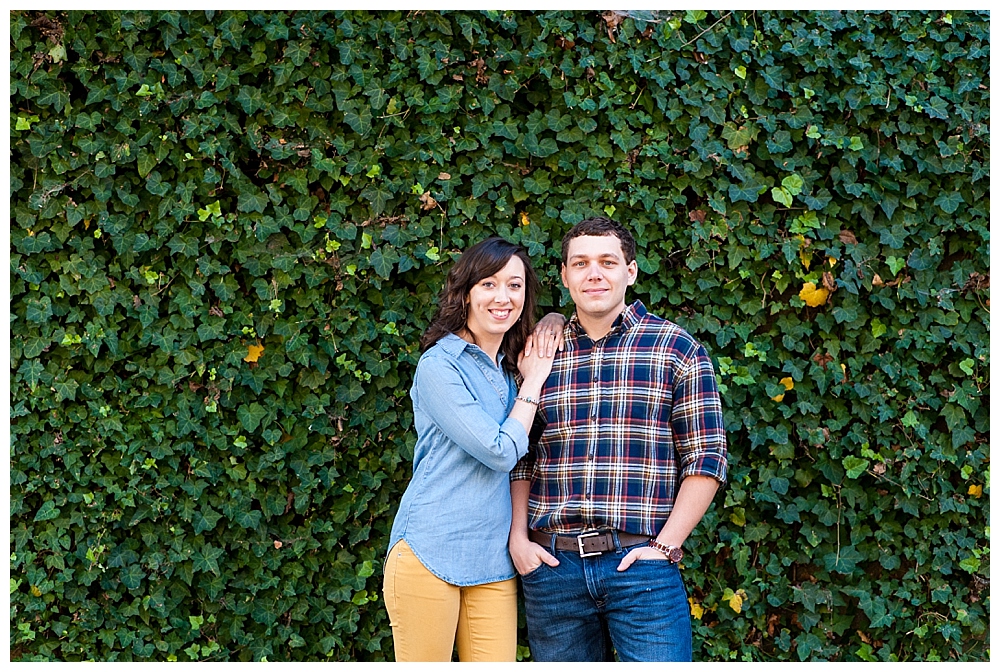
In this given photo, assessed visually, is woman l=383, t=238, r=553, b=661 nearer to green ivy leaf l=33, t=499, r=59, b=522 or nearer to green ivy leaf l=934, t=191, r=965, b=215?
green ivy leaf l=33, t=499, r=59, b=522

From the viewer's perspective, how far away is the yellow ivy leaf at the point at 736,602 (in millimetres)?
2885

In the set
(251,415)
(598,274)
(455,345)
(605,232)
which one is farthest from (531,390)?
(251,415)

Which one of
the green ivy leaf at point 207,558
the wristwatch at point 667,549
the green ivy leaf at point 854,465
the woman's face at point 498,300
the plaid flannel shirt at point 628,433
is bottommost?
the green ivy leaf at point 207,558

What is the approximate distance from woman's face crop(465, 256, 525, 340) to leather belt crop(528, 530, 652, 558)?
0.57 m

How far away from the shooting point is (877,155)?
290cm

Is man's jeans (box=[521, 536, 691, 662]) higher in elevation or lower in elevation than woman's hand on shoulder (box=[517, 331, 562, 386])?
lower

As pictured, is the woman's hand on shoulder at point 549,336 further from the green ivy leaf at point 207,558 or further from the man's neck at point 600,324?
the green ivy leaf at point 207,558

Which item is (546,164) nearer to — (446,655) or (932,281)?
(932,281)

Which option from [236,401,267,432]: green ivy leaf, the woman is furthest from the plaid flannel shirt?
[236,401,267,432]: green ivy leaf

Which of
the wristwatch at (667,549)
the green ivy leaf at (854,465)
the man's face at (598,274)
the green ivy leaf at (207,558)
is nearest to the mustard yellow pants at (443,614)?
the wristwatch at (667,549)

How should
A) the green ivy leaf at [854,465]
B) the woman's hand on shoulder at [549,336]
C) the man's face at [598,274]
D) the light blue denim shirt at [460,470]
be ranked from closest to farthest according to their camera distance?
1. the light blue denim shirt at [460,470]
2. the man's face at [598,274]
3. the woman's hand on shoulder at [549,336]
4. the green ivy leaf at [854,465]

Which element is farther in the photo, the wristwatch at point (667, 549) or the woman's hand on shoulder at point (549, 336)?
the woman's hand on shoulder at point (549, 336)

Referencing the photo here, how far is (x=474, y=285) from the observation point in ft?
7.59

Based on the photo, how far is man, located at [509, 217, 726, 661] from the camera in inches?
86.4
